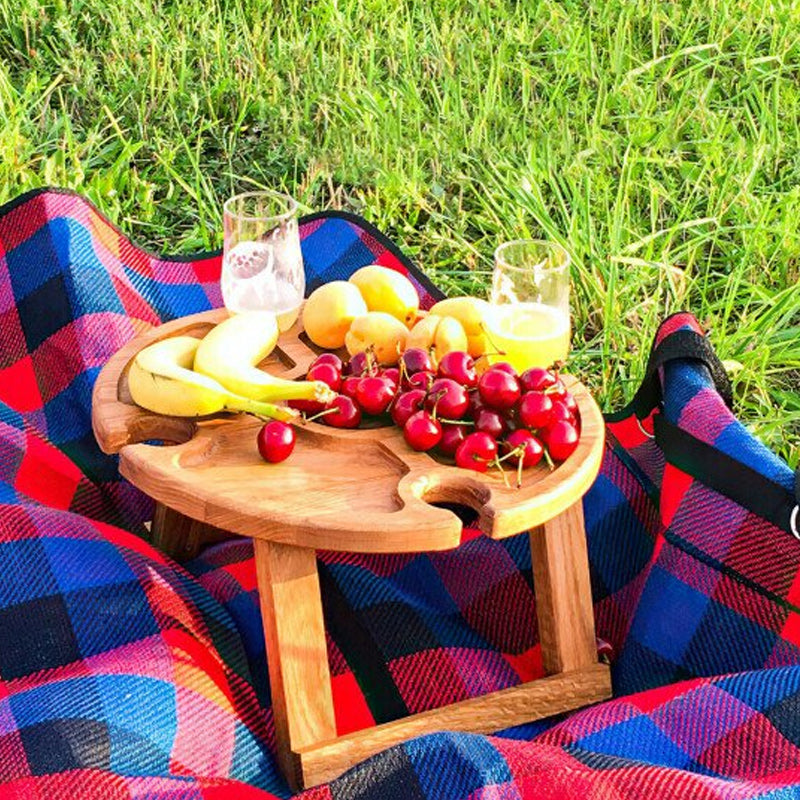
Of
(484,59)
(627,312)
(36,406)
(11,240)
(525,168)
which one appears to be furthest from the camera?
(484,59)

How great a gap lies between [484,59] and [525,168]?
626 millimetres

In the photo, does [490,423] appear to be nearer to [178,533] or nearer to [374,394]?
[374,394]

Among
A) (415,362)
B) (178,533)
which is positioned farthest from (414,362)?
(178,533)

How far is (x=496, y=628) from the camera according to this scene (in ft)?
7.15

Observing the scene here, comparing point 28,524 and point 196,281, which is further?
point 196,281

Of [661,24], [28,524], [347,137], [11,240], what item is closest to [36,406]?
[11,240]

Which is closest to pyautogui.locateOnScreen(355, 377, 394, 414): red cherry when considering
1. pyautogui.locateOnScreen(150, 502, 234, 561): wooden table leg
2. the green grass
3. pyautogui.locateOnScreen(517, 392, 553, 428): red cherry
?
pyautogui.locateOnScreen(517, 392, 553, 428): red cherry

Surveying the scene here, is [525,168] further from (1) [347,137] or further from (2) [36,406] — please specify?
(2) [36,406]

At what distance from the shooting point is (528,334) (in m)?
2.08

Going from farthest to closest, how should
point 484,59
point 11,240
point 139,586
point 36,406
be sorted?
point 484,59 → point 11,240 → point 36,406 → point 139,586

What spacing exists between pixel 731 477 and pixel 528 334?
385 millimetres

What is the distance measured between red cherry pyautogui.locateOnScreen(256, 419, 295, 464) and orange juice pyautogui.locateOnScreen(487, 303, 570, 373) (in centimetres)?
39

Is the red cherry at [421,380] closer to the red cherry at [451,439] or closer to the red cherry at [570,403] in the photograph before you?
the red cherry at [451,439]

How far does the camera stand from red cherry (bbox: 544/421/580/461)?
1857 mm
